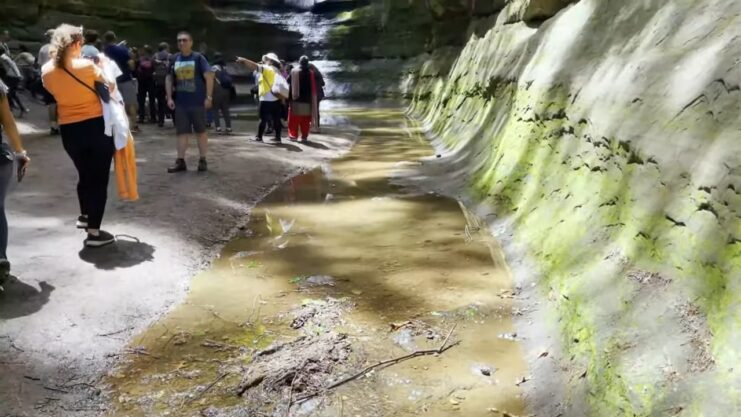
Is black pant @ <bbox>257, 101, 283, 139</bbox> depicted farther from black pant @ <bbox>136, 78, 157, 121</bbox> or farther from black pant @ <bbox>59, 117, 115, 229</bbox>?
black pant @ <bbox>59, 117, 115, 229</bbox>

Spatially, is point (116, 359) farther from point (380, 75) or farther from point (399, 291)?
point (380, 75)

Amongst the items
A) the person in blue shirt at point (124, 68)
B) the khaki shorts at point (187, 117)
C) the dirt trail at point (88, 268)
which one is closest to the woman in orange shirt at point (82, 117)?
the dirt trail at point (88, 268)

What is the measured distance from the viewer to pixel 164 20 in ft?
91.2

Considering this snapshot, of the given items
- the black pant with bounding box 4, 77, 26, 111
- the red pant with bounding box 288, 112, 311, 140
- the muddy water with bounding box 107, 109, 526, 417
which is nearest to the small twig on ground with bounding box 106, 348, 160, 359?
the muddy water with bounding box 107, 109, 526, 417

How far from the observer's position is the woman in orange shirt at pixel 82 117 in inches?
196

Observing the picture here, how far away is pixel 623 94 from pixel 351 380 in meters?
2.95

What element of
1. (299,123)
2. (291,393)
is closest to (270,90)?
(299,123)

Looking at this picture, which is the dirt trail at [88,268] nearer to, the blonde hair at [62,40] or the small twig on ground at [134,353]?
the small twig on ground at [134,353]

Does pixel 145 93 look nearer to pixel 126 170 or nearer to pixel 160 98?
pixel 160 98

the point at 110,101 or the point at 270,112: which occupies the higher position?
the point at 110,101

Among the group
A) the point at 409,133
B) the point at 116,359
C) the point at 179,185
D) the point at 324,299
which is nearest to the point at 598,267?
the point at 324,299

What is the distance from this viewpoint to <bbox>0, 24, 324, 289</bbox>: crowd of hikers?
16.3 feet

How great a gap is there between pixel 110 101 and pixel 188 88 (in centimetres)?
305

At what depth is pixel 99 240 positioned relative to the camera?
531cm
